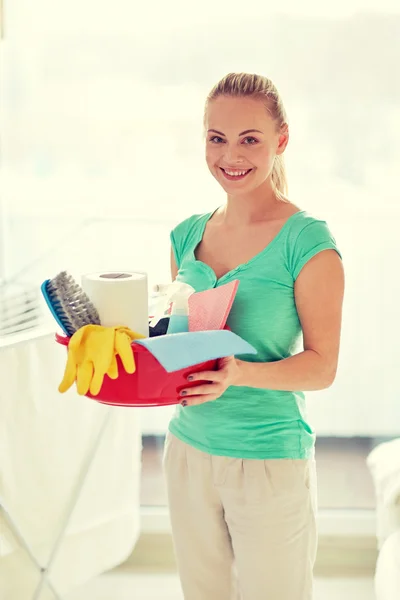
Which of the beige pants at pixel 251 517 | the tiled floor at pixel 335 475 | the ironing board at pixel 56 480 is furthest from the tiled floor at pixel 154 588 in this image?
the beige pants at pixel 251 517

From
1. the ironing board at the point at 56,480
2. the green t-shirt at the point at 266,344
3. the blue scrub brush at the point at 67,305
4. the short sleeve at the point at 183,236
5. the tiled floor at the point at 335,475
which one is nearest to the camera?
the blue scrub brush at the point at 67,305

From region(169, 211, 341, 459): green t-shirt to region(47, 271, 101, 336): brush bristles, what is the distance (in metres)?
0.22

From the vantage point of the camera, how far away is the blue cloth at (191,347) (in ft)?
3.10

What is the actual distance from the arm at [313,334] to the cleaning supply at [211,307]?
0.24ft

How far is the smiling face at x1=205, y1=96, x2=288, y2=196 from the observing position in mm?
1172

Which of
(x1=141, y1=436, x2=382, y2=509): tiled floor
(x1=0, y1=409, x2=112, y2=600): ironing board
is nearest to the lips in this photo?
(x1=0, y1=409, x2=112, y2=600): ironing board

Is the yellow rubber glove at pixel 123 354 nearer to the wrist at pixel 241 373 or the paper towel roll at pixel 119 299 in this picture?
the paper towel roll at pixel 119 299

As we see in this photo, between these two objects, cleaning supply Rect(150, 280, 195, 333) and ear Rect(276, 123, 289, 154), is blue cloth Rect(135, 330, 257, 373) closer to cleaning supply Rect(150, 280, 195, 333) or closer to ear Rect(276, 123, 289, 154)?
cleaning supply Rect(150, 280, 195, 333)

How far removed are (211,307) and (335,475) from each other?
1428 mm

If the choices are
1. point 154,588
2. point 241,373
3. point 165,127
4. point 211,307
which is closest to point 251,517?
point 241,373

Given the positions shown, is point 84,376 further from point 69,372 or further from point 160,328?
point 160,328

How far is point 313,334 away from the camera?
1.14 meters

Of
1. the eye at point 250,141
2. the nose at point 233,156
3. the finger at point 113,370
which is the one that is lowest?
the finger at point 113,370

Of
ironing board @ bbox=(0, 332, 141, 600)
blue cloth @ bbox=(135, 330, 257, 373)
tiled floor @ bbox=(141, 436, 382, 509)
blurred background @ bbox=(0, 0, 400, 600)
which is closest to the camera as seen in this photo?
blue cloth @ bbox=(135, 330, 257, 373)
